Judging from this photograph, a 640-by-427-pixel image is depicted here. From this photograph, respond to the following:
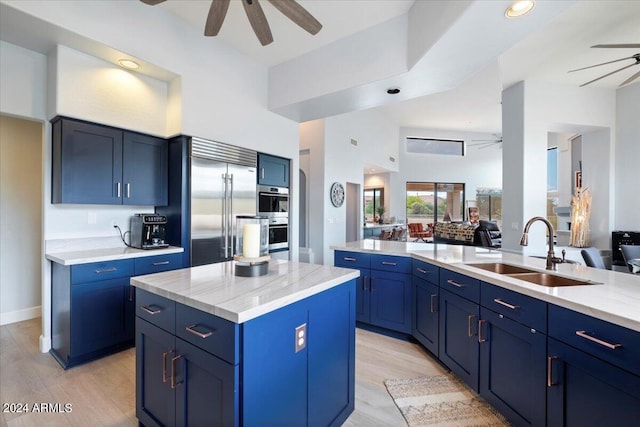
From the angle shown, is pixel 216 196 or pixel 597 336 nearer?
pixel 597 336

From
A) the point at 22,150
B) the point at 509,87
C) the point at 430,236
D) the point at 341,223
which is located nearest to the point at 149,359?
the point at 22,150

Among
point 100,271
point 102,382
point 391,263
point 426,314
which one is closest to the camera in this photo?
point 102,382

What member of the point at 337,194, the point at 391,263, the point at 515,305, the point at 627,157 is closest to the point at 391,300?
the point at 391,263

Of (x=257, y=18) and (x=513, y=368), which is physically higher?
(x=257, y=18)

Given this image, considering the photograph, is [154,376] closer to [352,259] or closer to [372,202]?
[352,259]

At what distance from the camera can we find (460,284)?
213 centimetres

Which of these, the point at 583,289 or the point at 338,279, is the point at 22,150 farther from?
the point at 583,289

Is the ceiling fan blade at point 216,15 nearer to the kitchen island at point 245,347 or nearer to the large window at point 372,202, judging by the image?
the kitchen island at point 245,347

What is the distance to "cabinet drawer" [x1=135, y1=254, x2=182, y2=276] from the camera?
9.01 ft

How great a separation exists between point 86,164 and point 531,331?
365cm

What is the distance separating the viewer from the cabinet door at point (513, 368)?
148 cm

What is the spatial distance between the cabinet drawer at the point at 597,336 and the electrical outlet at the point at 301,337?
1.20 m

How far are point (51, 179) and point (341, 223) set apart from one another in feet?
17.0

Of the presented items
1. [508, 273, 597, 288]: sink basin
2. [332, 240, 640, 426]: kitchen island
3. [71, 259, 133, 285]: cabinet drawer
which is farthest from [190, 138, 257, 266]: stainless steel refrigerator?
[508, 273, 597, 288]: sink basin
